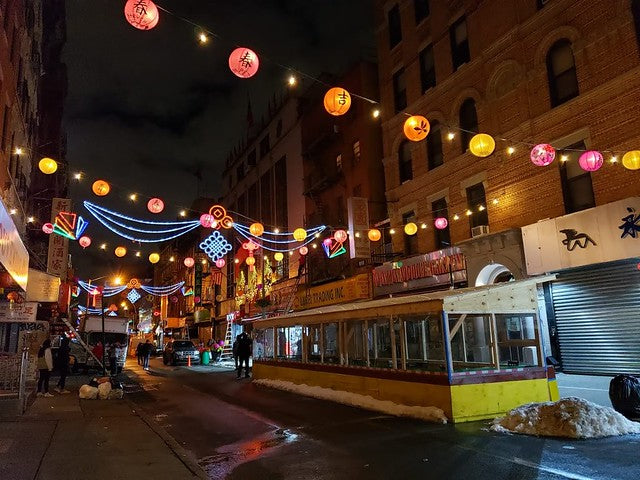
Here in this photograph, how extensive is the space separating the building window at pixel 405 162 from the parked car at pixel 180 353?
20582mm

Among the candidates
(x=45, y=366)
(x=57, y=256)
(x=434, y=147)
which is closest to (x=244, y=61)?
(x=45, y=366)

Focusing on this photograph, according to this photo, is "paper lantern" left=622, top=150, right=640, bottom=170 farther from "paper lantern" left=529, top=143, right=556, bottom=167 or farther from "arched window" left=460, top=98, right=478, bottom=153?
"arched window" left=460, top=98, right=478, bottom=153

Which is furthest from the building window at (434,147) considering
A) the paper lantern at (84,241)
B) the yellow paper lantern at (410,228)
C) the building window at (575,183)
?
the paper lantern at (84,241)

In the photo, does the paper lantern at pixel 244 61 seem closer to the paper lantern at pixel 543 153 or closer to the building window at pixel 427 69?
the paper lantern at pixel 543 153

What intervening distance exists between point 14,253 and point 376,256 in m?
15.8

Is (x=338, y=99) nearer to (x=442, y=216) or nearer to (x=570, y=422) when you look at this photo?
(x=570, y=422)

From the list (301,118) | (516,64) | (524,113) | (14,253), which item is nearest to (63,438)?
(14,253)

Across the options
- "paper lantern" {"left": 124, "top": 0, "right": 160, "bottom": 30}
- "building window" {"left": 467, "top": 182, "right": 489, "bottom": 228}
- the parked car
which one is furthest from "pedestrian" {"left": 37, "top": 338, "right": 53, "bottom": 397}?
the parked car

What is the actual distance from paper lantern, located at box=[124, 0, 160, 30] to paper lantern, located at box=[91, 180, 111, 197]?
8.95m

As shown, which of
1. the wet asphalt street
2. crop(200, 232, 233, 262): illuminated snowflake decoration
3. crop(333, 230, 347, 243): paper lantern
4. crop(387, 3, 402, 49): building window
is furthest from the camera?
crop(200, 232, 233, 262): illuminated snowflake decoration

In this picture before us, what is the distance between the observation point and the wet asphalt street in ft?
22.4

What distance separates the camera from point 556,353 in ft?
54.2

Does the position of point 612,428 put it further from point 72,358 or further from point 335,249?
point 72,358

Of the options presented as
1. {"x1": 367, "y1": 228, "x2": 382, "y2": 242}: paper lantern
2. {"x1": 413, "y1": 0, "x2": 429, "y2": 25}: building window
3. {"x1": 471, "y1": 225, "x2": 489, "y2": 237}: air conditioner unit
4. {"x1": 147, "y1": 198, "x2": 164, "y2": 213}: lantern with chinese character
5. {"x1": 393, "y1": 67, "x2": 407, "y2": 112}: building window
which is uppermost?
{"x1": 413, "y1": 0, "x2": 429, "y2": 25}: building window
